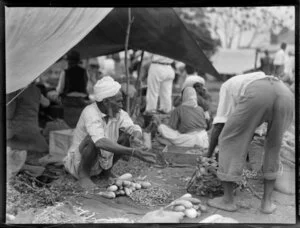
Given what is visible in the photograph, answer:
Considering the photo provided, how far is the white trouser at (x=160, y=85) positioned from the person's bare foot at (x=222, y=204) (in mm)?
3871

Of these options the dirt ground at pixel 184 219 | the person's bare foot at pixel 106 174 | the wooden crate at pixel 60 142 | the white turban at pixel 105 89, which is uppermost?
the white turban at pixel 105 89

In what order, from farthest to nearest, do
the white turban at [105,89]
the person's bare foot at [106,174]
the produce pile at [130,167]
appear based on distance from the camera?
the produce pile at [130,167] < the person's bare foot at [106,174] < the white turban at [105,89]

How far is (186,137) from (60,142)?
176 centimetres

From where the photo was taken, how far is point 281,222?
140 inches

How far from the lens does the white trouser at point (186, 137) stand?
19.3ft

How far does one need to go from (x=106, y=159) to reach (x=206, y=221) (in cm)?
126

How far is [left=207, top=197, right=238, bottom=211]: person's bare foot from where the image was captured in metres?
3.70

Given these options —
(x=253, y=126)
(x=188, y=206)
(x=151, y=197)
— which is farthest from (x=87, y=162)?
(x=253, y=126)

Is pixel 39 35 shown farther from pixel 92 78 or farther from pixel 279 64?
pixel 92 78

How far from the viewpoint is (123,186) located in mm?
4102

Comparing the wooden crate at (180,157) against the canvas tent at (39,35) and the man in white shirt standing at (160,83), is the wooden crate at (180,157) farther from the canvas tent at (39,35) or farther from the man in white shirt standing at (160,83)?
the man in white shirt standing at (160,83)

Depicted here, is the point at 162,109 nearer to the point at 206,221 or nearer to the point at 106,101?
the point at 106,101

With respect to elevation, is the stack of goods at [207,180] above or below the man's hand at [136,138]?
below

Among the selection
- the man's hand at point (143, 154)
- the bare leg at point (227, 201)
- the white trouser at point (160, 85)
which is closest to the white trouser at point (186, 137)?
the white trouser at point (160, 85)
